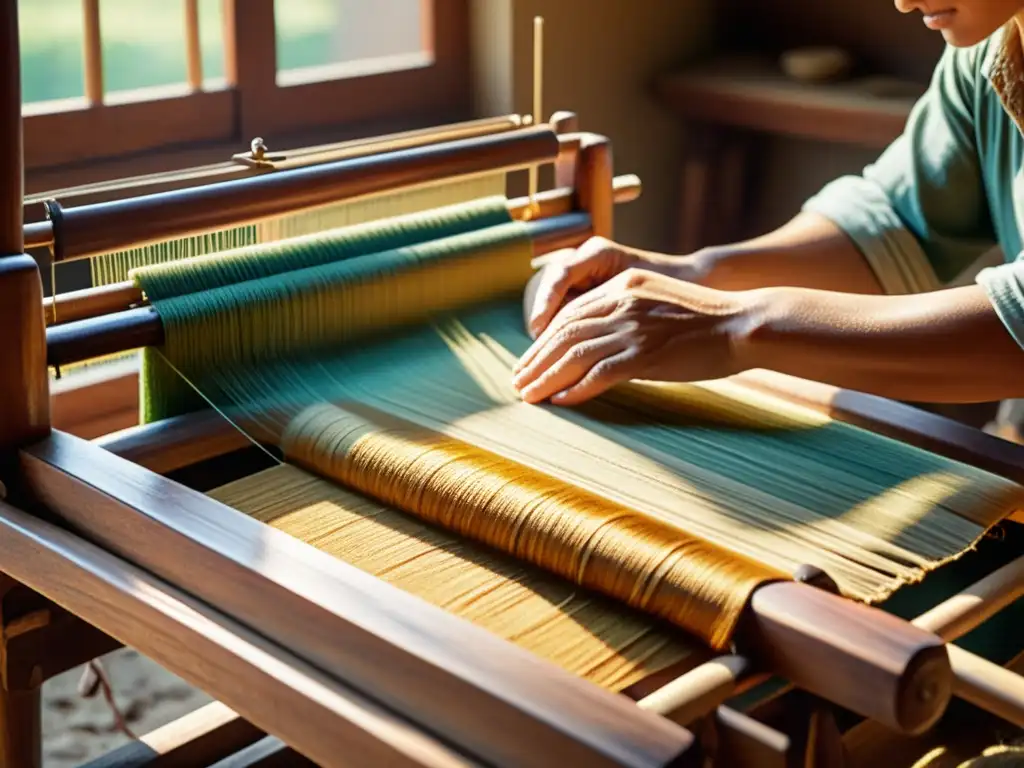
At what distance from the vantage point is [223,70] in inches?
85.7

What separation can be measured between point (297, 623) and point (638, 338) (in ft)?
1.47

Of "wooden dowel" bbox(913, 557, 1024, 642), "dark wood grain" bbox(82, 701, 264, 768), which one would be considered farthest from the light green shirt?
"dark wood grain" bbox(82, 701, 264, 768)

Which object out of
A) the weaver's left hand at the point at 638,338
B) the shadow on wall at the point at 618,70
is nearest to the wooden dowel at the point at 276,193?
the weaver's left hand at the point at 638,338

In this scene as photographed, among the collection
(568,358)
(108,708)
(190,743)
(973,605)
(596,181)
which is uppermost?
(596,181)

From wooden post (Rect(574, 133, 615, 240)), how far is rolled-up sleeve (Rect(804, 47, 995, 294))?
228 mm

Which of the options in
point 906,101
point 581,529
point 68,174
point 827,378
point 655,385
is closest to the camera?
point 581,529

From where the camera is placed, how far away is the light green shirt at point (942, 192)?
1531 millimetres

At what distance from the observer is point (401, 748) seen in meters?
0.75

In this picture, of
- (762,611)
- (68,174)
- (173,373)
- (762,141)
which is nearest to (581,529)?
(762,611)

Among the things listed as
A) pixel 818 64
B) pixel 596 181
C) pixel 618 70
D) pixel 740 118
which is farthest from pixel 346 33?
pixel 596 181

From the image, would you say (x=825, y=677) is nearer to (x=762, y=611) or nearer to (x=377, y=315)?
(x=762, y=611)

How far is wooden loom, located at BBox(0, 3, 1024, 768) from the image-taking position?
745mm

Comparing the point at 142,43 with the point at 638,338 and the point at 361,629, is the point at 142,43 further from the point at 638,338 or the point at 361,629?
the point at 361,629

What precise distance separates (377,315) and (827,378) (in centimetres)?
44
